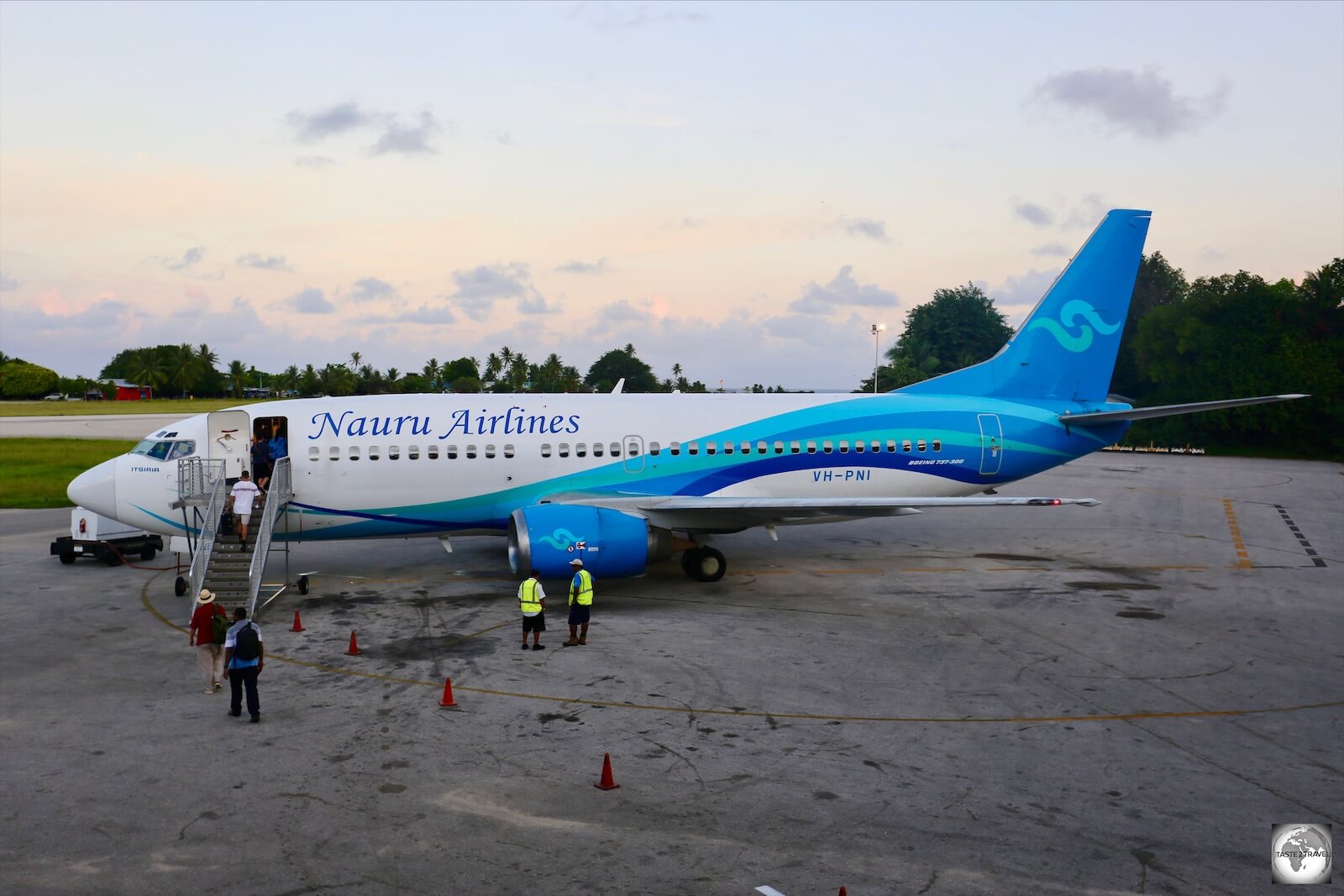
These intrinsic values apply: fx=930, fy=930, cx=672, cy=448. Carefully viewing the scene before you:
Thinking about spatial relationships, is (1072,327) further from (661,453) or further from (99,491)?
(99,491)

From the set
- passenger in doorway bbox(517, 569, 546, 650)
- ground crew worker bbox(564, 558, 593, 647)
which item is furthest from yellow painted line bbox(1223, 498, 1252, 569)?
passenger in doorway bbox(517, 569, 546, 650)

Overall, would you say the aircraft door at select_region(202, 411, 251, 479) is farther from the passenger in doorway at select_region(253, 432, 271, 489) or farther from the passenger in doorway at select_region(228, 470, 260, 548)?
the passenger in doorway at select_region(228, 470, 260, 548)

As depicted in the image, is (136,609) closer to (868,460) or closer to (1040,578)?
(868,460)

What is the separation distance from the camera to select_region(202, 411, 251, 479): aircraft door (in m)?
24.7

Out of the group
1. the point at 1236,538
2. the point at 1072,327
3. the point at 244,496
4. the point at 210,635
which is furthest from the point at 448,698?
the point at 1236,538

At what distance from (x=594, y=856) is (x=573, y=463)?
15.8 metres

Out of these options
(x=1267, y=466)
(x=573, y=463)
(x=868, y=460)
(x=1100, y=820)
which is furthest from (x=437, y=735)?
(x=1267, y=466)

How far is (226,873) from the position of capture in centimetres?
1052

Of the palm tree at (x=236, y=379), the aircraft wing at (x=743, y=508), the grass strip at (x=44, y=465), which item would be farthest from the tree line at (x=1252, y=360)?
the palm tree at (x=236, y=379)

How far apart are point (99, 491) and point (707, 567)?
16.3 m

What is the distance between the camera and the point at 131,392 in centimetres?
19212

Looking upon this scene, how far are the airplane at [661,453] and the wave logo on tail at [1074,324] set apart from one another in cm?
4

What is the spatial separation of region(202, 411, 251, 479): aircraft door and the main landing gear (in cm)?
1210

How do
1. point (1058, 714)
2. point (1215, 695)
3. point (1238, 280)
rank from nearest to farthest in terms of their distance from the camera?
point (1058, 714), point (1215, 695), point (1238, 280)
